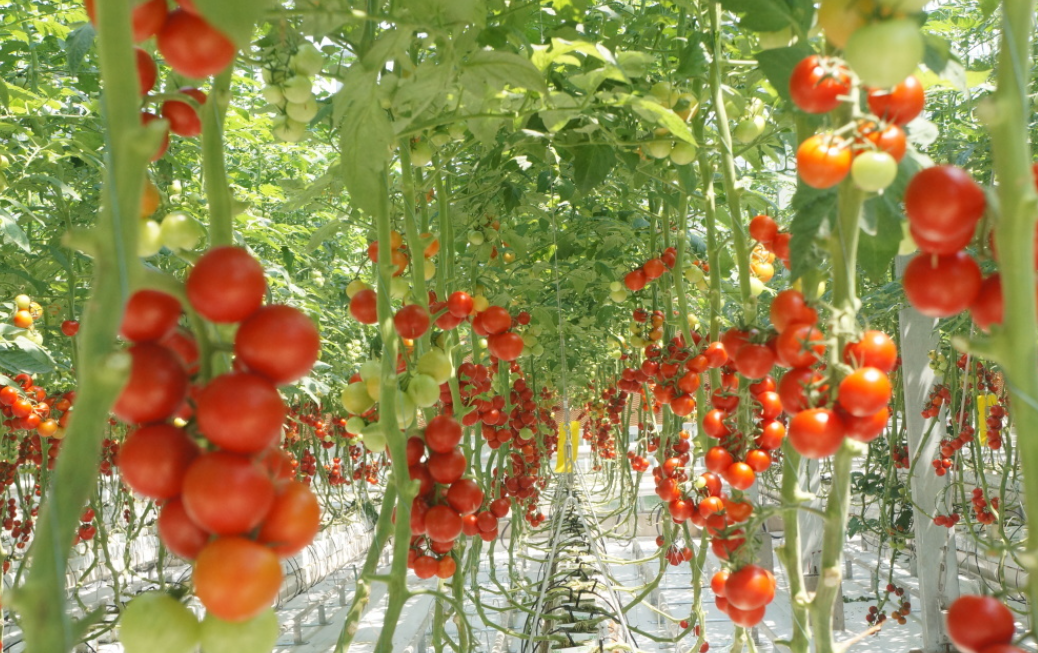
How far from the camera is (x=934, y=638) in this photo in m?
3.15

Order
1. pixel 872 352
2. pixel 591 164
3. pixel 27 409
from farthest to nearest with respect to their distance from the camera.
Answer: pixel 27 409
pixel 591 164
pixel 872 352

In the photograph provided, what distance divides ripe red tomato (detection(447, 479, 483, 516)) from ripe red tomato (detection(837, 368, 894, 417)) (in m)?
0.43

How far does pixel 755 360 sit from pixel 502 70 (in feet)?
1.41

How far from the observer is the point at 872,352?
0.69 metres

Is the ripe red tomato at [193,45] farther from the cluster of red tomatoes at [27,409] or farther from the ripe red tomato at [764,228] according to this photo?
the cluster of red tomatoes at [27,409]

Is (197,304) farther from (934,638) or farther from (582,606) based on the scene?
(934,638)

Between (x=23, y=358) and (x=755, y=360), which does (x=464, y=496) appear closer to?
(x=755, y=360)

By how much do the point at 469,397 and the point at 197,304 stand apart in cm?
128

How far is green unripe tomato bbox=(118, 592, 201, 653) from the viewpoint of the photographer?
1.38ft

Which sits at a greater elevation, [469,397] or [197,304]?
[469,397]

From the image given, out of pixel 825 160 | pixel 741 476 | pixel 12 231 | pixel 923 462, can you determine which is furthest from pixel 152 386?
pixel 923 462

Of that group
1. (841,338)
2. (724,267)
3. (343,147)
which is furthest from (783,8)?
(724,267)

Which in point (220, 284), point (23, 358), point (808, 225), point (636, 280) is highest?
point (636, 280)

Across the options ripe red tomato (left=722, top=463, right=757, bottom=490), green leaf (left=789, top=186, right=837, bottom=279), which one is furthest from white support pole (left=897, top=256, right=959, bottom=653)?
green leaf (left=789, top=186, right=837, bottom=279)
